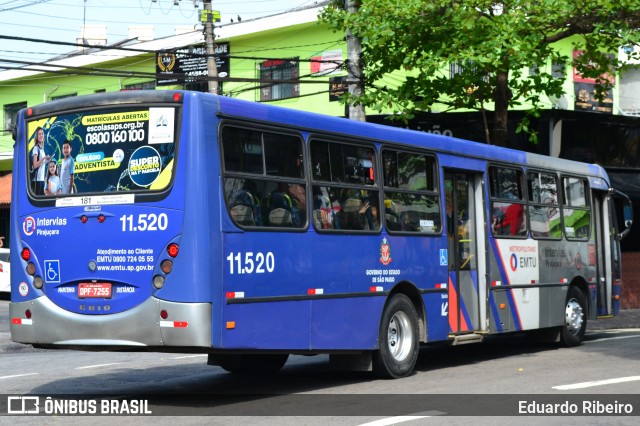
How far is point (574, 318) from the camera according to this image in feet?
57.0

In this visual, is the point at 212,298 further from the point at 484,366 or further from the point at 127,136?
the point at 484,366

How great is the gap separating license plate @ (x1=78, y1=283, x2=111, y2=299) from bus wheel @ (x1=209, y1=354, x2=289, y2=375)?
281 cm

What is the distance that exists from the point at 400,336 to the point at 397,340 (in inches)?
3.0

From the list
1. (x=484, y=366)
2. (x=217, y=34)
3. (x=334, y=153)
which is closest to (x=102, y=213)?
(x=334, y=153)

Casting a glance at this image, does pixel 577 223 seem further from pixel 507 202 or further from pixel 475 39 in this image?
pixel 475 39

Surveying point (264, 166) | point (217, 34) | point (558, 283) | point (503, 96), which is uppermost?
point (217, 34)

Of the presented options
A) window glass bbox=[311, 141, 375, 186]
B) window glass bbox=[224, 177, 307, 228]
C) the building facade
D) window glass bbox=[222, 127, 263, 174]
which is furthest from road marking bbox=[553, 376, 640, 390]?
the building facade

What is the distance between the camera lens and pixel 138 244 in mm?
10070

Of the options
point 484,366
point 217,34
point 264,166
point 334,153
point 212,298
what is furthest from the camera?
point 217,34

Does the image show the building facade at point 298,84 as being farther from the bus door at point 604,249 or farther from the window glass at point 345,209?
the window glass at point 345,209

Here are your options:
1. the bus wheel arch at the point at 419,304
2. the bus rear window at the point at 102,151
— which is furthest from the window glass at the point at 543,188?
the bus rear window at the point at 102,151

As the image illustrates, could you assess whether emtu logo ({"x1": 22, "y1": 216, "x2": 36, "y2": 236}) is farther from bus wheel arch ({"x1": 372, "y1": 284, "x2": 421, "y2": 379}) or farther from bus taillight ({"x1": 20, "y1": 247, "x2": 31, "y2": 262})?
bus wheel arch ({"x1": 372, "y1": 284, "x2": 421, "y2": 379})

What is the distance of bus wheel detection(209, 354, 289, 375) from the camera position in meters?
12.8

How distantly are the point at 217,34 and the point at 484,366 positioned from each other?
2347 centimetres
